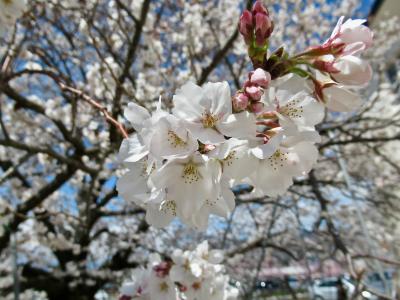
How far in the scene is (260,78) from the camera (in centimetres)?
64

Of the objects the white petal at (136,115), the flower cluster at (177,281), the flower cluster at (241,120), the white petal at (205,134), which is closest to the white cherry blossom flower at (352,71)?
the flower cluster at (241,120)

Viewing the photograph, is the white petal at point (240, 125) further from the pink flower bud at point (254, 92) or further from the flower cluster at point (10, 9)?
the flower cluster at point (10, 9)

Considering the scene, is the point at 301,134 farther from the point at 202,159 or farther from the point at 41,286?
the point at 41,286

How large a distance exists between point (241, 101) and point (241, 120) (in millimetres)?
34

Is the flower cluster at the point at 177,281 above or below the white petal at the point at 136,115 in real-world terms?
below

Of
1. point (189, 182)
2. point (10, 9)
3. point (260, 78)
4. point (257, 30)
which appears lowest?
point (189, 182)

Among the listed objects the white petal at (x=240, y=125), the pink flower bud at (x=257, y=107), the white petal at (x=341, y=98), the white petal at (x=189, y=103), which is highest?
the white petal at (x=341, y=98)

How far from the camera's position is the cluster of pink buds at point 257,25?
68 centimetres

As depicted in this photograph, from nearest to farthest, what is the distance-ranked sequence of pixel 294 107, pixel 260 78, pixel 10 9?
pixel 260 78 < pixel 294 107 < pixel 10 9

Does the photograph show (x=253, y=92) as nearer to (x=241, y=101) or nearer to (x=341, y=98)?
(x=241, y=101)

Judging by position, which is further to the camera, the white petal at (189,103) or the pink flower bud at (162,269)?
the pink flower bud at (162,269)

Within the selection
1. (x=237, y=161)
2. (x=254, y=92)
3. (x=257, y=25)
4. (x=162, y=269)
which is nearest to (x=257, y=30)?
(x=257, y=25)

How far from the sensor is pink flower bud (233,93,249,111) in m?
0.66

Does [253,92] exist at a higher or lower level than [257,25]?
lower
